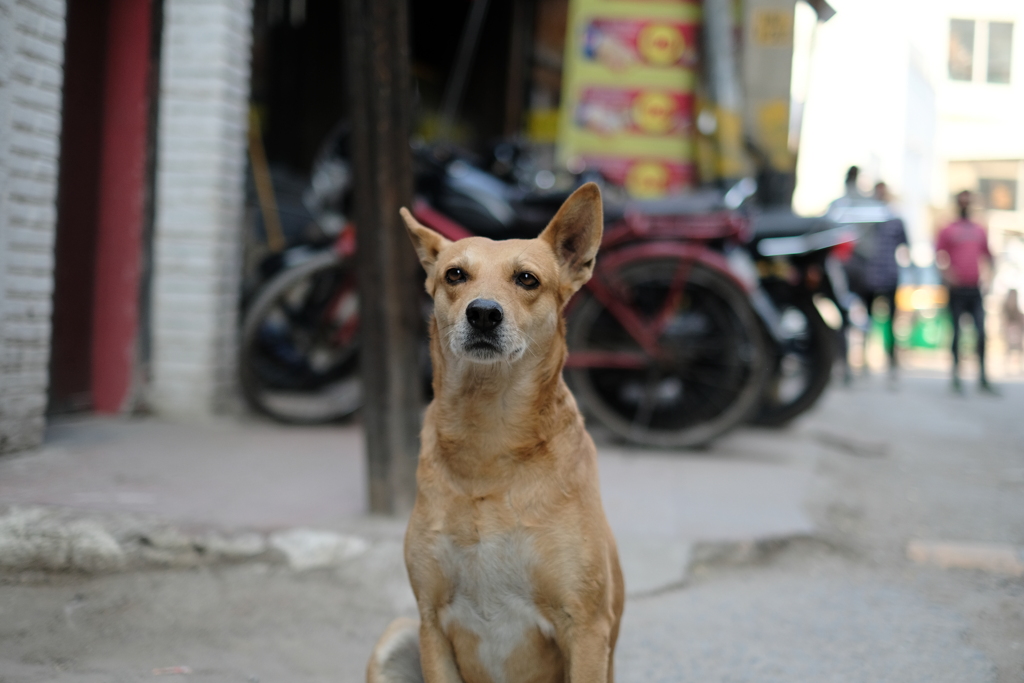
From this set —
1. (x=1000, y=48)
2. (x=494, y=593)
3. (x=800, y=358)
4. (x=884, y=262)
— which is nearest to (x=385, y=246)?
(x=494, y=593)

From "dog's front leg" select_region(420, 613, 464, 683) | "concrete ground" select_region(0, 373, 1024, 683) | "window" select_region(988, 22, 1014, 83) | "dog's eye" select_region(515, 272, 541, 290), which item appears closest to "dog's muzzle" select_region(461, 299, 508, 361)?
"dog's eye" select_region(515, 272, 541, 290)

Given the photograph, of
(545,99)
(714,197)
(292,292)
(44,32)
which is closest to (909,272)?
(545,99)

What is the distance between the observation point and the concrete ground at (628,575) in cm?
258

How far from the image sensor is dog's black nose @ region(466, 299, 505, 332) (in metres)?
2.06

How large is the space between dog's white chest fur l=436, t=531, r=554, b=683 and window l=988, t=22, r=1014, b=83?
23828 millimetres

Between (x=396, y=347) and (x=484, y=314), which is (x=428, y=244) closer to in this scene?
(x=484, y=314)

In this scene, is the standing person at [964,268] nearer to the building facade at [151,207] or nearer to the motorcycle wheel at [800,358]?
the motorcycle wheel at [800,358]

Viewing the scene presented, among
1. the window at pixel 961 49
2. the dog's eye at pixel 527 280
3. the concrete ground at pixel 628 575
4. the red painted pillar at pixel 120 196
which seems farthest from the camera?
the window at pixel 961 49

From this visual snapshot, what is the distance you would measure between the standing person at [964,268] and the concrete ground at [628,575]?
180 inches

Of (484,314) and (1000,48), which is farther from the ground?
(1000,48)

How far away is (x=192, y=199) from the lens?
197 inches

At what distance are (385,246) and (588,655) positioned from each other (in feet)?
6.39

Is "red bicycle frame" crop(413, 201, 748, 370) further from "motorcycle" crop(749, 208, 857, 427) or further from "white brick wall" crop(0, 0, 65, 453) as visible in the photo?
"white brick wall" crop(0, 0, 65, 453)

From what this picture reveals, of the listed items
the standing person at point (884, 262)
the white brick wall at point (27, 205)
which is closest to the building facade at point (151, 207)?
the white brick wall at point (27, 205)
